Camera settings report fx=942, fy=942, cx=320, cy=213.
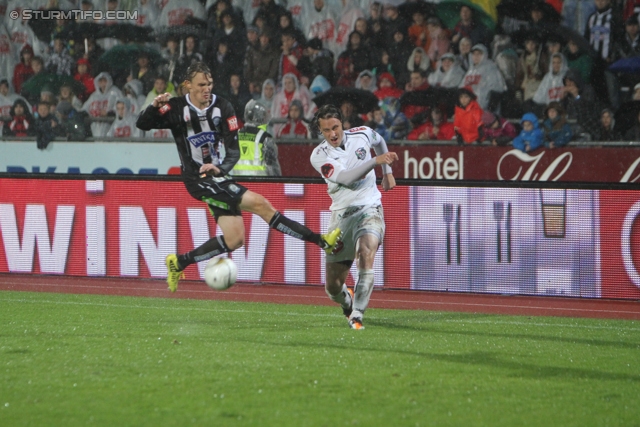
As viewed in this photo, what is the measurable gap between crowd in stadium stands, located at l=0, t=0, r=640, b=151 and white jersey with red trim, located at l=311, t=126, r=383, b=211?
6014mm

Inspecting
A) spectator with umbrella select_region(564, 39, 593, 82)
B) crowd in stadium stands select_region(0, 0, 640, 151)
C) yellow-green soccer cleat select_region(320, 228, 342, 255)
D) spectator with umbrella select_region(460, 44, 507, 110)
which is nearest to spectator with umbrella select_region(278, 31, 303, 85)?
crowd in stadium stands select_region(0, 0, 640, 151)

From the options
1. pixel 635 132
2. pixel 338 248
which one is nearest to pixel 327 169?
pixel 338 248

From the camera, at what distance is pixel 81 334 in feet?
24.2

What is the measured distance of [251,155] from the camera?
36.6ft

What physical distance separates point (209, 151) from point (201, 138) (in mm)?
138

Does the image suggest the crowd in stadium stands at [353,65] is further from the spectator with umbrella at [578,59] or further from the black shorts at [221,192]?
the black shorts at [221,192]

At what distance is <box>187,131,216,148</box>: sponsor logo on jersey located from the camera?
7.73 metres

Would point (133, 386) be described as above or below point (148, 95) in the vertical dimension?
below

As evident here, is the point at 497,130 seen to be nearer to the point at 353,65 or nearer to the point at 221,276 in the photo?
the point at 353,65

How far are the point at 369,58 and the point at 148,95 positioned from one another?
3846 millimetres

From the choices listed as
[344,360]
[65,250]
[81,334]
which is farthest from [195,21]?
[344,360]

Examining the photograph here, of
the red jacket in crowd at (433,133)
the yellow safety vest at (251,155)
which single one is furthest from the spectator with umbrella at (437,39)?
the yellow safety vest at (251,155)

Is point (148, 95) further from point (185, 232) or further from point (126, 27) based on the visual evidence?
point (185, 232)

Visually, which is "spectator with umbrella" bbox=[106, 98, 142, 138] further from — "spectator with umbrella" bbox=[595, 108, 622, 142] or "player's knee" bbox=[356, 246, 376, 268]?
"player's knee" bbox=[356, 246, 376, 268]
